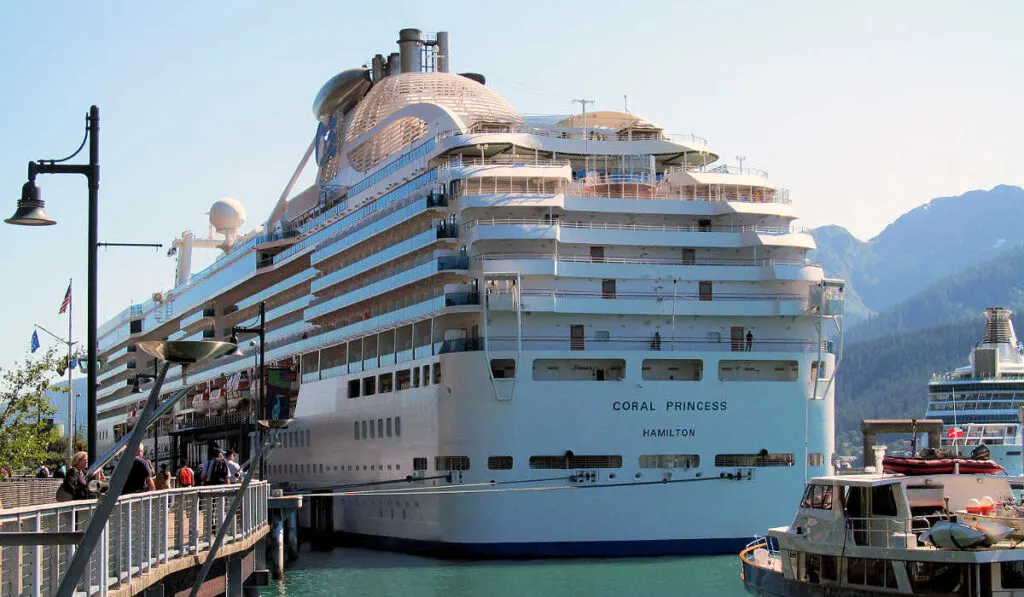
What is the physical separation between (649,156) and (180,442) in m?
37.7

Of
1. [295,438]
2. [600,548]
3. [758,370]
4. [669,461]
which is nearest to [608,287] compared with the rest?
[758,370]

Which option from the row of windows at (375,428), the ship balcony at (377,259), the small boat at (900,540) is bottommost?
the small boat at (900,540)

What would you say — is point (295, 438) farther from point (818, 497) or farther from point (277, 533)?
point (818, 497)

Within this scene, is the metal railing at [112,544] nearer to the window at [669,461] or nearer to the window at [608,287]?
the window at [669,461]

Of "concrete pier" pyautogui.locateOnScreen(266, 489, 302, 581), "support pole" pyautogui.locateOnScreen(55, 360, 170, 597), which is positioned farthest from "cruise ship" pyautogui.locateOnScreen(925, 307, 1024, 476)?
"support pole" pyautogui.locateOnScreen(55, 360, 170, 597)

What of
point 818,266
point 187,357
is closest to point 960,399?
point 818,266

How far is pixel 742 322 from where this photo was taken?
39.8 m

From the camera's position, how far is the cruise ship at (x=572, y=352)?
120ft

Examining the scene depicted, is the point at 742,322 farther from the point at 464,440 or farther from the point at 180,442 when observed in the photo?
the point at 180,442

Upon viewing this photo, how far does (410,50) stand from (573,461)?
30.9 meters

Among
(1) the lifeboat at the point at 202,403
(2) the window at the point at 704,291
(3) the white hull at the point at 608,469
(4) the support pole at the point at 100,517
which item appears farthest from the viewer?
(1) the lifeboat at the point at 202,403

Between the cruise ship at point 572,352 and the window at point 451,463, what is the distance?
2.3 inches

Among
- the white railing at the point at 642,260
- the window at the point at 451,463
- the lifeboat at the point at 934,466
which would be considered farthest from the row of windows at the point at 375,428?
the lifeboat at the point at 934,466

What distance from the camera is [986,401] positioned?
300 feet
